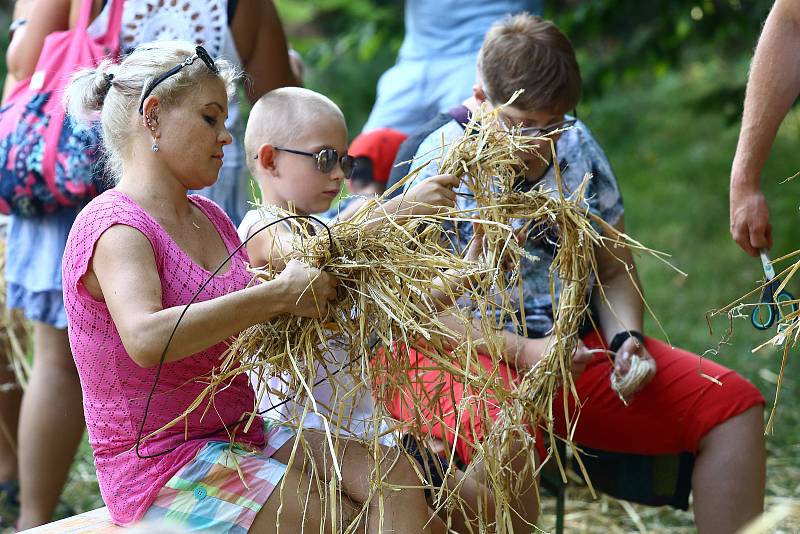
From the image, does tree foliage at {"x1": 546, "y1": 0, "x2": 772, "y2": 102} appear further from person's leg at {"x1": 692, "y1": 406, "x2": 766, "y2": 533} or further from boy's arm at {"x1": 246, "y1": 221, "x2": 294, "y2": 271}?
boy's arm at {"x1": 246, "y1": 221, "x2": 294, "y2": 271}

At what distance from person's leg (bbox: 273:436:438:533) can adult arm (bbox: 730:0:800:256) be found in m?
1.11

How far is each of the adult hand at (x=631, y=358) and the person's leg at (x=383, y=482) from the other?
0.86 m

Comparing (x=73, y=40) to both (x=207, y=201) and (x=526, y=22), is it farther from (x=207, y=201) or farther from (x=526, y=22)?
(x=526, y=22)

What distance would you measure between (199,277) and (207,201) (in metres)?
0.34

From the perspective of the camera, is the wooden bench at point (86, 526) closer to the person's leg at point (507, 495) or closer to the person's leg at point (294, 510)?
the person's leg at point (294, 510)

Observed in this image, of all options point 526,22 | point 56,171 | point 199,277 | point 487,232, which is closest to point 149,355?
point 199,277

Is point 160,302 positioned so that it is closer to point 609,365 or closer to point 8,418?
point 609,365

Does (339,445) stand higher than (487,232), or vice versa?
(487,232)

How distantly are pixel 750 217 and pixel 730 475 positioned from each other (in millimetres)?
690

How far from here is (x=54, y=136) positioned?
289 centimetres

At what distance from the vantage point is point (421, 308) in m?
2.26

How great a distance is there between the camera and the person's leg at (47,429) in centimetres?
307

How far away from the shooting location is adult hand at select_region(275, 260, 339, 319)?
2.07 m

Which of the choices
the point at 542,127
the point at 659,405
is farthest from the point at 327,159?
the point at 659,405
